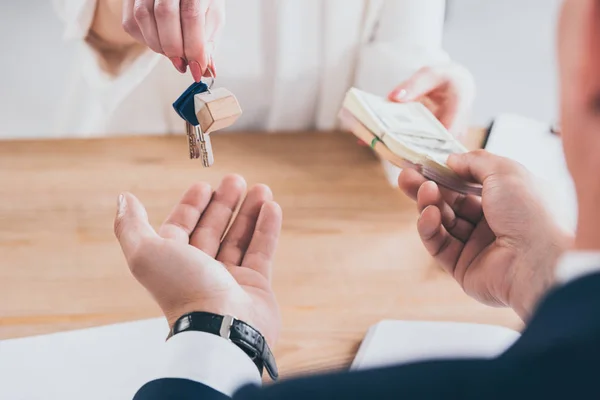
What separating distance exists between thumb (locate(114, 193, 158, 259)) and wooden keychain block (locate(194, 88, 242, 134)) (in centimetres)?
14

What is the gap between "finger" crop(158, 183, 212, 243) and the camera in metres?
0.72

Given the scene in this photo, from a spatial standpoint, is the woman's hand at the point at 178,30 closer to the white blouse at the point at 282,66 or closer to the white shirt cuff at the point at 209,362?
the white shirt cuff at the point at 209,362

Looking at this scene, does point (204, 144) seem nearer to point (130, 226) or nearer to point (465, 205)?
point (130, 226)

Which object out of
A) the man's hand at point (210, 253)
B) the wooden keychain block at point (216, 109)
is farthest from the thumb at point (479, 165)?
the wooden keychain block at point (216, 109)

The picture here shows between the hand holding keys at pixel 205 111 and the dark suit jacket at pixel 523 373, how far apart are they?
31 cm

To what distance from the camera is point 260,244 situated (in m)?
0.71

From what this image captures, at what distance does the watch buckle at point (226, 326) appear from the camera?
1.74 ft

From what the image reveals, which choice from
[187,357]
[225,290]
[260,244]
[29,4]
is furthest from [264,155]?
[29,4]

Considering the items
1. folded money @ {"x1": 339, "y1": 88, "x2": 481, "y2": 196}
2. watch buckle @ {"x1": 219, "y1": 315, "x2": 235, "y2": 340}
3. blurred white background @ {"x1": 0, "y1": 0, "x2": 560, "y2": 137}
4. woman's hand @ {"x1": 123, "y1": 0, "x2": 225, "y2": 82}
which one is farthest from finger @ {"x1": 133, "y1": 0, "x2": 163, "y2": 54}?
blurred white background @ {"x1": 0, "y1": 0, "x2": 560, "y2": 137}

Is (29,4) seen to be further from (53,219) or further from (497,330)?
(497,330)

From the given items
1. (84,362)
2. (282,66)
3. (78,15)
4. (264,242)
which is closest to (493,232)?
(264,242)

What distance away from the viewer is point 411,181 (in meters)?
0.77

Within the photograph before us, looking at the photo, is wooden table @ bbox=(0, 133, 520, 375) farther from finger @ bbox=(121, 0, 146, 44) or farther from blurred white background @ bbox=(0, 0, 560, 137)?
blurred white background @ bbox=(0, 0, 560, 137)

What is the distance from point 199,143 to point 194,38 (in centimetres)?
10
